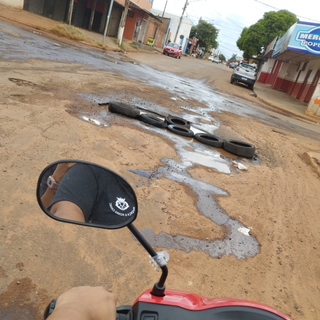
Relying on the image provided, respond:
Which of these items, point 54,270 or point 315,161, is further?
point 315,161

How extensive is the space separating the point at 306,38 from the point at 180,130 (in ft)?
50.8

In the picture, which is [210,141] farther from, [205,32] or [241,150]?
[205,32]

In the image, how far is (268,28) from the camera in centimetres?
4953

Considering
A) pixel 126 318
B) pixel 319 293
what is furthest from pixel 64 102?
pixel 126 318

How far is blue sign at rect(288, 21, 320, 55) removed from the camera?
18203mm

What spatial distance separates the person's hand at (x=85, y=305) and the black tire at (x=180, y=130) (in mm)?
6099

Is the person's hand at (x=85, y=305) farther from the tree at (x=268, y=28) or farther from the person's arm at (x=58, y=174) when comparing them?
the tree at (x=268, y=28)

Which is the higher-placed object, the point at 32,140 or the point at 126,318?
the point at 126,318

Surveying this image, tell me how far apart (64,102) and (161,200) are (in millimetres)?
3994

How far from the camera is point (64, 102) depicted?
23.0 ft

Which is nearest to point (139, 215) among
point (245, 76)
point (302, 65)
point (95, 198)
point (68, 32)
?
point (95, 198)

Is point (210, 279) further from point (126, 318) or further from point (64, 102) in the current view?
point (64, 102)

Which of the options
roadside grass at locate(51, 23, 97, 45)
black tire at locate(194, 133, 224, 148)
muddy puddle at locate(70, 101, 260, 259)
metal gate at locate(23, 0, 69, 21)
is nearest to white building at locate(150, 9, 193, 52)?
metal gate at locate(23, 0, 69, 21)

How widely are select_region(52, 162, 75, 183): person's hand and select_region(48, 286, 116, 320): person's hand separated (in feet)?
1.41
